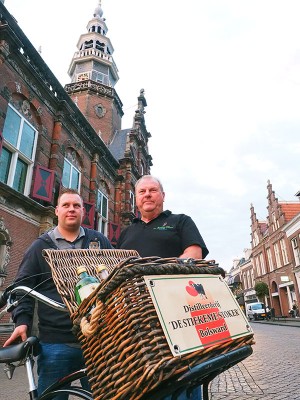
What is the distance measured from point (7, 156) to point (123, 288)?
9.81 m

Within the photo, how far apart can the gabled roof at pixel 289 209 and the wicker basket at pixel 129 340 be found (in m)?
31.6

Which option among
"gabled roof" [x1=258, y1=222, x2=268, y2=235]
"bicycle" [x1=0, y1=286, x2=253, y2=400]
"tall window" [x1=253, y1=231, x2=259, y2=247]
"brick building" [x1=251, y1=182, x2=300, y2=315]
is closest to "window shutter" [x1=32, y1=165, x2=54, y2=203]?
"bicycle" [x1=0, y1=286, x2=253, y2=400]

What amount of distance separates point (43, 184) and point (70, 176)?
2.67 meters

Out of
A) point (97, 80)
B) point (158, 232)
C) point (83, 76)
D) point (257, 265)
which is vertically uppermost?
point (83, 76)

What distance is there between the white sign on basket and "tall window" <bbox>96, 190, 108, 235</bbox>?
14.6 metres

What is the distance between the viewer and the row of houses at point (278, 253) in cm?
2650

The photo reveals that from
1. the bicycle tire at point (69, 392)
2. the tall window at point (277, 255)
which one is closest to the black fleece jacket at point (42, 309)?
the bicycle tire at point (69, 392)

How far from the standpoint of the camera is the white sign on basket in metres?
0.96

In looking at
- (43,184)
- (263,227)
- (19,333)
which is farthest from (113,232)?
(263,227)

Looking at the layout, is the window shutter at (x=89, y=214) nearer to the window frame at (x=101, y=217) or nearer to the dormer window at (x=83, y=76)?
the window frame at (x=101, y=217)

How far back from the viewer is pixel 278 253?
101 feet

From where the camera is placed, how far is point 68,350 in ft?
5.50

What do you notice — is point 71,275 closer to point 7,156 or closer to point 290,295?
point 7,156

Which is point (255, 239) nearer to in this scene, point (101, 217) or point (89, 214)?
point (101, 217)
